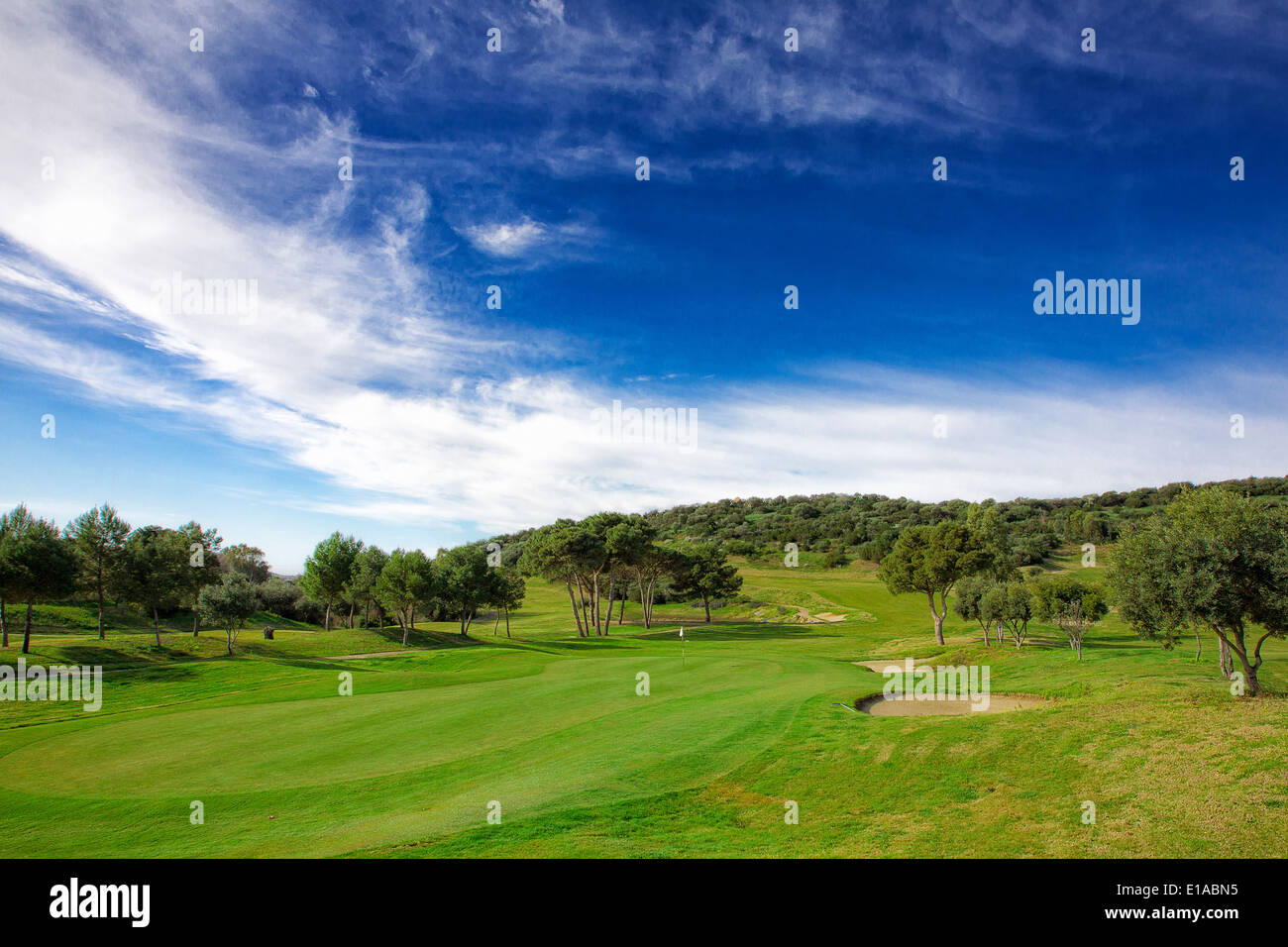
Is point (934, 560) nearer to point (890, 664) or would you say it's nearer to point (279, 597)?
point (890, 664)

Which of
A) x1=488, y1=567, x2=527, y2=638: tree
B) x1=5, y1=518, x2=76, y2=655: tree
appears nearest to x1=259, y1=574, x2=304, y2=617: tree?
x1=488, y1=567, x2=527, y2=638: tree

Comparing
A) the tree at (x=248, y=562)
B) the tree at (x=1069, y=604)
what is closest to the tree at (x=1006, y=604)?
the tree at (x=1069, y=604)

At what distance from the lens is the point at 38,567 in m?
42.1

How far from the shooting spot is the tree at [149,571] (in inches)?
1879

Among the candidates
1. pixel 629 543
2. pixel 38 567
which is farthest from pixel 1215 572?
pixel 38 567

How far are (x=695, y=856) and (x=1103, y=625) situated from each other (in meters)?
64.4

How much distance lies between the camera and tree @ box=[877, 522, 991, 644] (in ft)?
154

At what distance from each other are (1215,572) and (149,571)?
63.4m

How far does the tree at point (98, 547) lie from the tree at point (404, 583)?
20317mm
